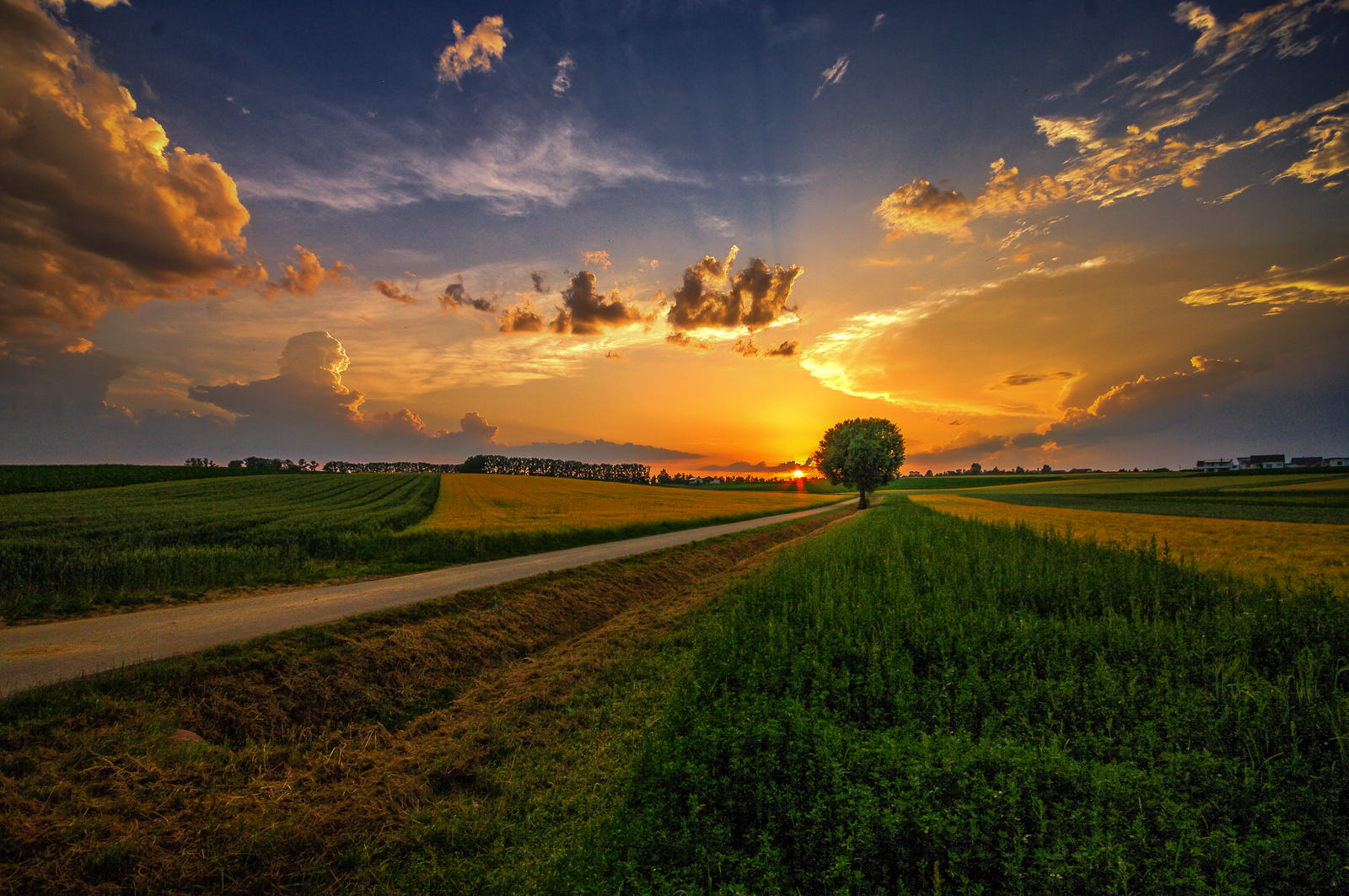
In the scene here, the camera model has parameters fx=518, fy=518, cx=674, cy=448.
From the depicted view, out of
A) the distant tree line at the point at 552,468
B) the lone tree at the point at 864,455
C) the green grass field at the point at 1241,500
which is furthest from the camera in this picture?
the distant tree line at the point at 552,468

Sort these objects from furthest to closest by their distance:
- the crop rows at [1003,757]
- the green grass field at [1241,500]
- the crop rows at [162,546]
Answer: the green grass field at [1241,500], the crop rows at [162,546], the crop rows at [1003,757]

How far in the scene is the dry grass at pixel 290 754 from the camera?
4.63m

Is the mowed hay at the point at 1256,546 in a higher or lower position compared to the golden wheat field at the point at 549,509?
A: higher

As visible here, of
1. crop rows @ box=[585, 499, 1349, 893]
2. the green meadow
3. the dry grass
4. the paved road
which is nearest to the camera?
crop rows @ box=[585, 499, 1349, 893]

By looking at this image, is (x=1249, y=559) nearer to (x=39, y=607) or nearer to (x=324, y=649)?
(x=324, y=649)

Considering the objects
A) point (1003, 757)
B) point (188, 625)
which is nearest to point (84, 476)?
point (188, 625)

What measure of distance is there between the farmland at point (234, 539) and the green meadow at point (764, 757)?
8.42 meters

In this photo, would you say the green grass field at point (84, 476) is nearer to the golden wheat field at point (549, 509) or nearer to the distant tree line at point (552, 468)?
the golden wheat field at point (549, 509)

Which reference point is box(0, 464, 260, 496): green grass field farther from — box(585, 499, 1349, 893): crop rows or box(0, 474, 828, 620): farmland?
box(585, 499, 1349, 893): crop rows

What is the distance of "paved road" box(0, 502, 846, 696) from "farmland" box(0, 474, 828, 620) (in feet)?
6.43

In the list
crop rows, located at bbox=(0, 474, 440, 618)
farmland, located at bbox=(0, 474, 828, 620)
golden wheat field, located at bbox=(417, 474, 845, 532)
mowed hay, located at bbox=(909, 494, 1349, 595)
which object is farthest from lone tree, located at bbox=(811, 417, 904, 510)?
crop rows, located at bbox=(0, 474, 440, 618)

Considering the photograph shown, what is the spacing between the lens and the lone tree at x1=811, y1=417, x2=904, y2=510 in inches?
2303

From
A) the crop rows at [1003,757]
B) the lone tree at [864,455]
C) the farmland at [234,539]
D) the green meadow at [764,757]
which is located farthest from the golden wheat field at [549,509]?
the crop rows at [1003,757]

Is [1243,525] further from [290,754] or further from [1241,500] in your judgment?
[290,754]
